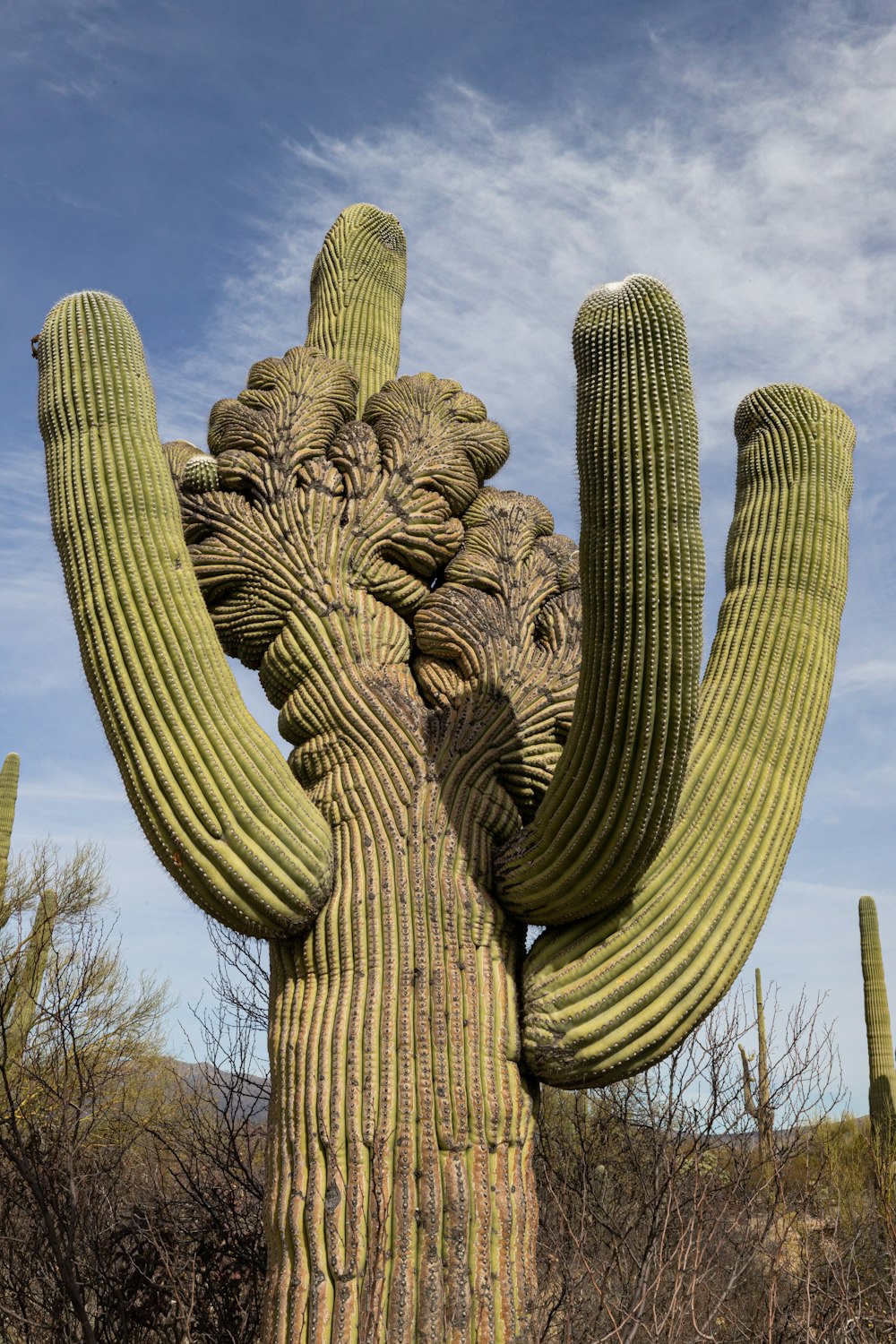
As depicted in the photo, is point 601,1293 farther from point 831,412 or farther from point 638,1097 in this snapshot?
point 638,1097

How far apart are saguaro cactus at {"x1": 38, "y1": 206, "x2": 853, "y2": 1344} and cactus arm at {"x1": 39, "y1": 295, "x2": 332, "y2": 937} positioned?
0.4 inches

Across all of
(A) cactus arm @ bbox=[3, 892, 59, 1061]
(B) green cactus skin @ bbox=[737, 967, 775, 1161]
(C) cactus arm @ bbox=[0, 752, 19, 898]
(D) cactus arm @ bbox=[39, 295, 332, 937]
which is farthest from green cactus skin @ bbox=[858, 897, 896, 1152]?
(D) cactus arm @ bbox=[39, 295, 332, 937]

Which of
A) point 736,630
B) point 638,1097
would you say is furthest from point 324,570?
point 638,1097

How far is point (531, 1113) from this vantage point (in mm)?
3375

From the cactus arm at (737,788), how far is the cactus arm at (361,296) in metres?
2.32

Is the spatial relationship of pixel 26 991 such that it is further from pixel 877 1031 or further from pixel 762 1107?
pixel 877 1031

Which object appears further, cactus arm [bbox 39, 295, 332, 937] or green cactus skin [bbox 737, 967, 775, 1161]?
green cactus skin [bbox 737, 967, 775, 1161]

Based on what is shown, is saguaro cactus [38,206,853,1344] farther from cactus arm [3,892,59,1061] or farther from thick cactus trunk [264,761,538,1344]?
cactus arm [3,892,59,1061]

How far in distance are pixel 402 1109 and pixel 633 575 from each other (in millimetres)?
1638

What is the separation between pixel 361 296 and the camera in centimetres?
606

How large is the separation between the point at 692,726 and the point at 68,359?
2.55 meters

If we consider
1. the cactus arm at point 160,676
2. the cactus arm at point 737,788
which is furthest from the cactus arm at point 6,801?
the cactus arm at point 737,788

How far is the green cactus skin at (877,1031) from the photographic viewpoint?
44.4 ft

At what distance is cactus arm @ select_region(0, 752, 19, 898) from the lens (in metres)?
13.6
